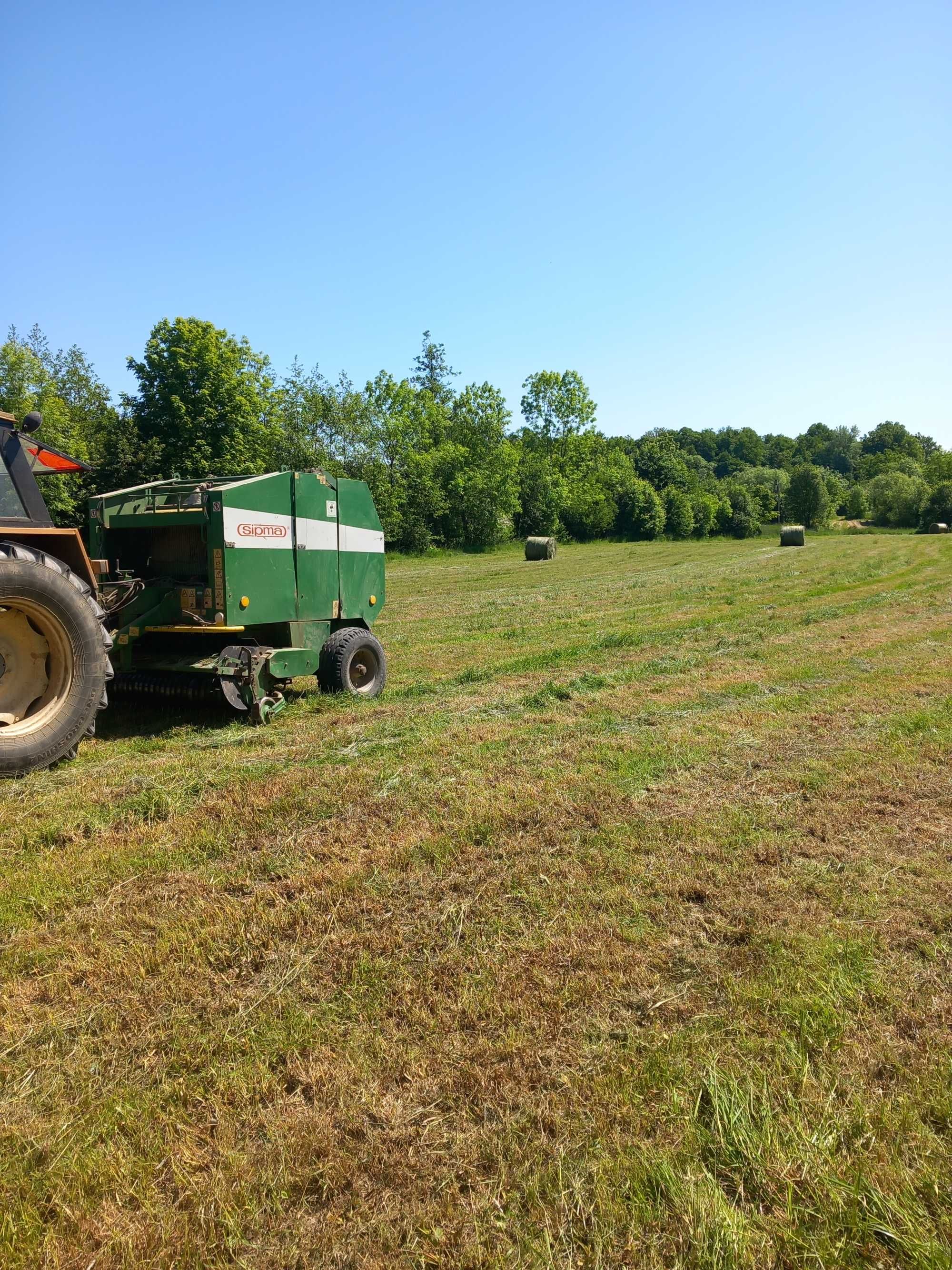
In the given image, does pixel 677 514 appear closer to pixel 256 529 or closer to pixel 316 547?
pixel 316 547

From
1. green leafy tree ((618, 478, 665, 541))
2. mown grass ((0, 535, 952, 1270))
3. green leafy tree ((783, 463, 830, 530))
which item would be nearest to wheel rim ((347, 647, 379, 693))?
mown grass ((0, 535, 952, 1270))

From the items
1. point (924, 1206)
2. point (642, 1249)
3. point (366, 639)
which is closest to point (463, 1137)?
point (642, 1249)

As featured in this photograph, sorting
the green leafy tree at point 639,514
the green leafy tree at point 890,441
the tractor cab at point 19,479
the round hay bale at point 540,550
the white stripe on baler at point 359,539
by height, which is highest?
the green leafy tree at point 890,441

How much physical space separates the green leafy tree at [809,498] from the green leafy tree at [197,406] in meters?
56.9

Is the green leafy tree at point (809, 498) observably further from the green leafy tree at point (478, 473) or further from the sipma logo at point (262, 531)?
the sipma logo at point (262, 531)

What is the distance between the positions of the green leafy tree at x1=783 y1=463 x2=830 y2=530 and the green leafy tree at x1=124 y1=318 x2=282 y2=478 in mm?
56889

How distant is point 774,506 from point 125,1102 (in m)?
90.9

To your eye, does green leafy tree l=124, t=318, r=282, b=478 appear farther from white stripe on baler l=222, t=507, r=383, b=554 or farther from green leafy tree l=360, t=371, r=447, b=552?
white stripe on baler l=222, t=507, r=383, b=554

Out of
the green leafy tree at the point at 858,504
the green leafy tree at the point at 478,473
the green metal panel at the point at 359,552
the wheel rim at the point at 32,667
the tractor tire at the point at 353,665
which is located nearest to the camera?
the wheel rim at the point at 32,667

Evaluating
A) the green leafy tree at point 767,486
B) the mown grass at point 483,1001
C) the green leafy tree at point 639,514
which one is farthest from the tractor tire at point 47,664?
the green leafy tree at point 767,486

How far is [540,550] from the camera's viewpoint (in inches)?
1409

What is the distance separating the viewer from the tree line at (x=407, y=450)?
116 ft

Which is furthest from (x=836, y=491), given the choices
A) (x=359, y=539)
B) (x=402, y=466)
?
(x=359, y=539)

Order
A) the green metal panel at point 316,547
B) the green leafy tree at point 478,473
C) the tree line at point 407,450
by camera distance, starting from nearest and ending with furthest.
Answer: the green metal panel at point 316,547, the tree line at point 407,450, the green leafy tree at point 478,473
